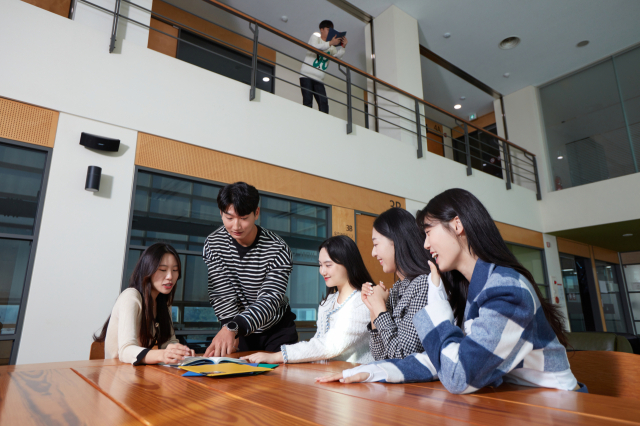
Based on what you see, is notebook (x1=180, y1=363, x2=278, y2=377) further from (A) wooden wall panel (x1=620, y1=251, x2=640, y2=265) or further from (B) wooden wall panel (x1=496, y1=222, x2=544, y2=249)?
(A) wooden wall panel (x1=620, y1=251, x2=640, y2=265)

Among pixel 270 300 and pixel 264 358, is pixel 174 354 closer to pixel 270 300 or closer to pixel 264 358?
pixel 264 358

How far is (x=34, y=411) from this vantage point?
692 mm

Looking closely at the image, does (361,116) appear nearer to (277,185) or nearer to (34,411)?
(277,185)

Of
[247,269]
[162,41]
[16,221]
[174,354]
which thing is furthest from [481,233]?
[162,41]

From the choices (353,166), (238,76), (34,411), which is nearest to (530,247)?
(353,166)

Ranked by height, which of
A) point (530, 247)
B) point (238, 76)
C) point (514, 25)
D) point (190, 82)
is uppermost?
point (514, 25)

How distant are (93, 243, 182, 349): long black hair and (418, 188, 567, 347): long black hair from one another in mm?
1405

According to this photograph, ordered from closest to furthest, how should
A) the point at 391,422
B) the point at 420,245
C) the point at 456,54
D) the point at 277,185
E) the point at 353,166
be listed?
the point at 391,422 → the point at 420,245 → the point at 277,185 → the point at 353,166 → the point at 456,54

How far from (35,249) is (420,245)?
101 inches

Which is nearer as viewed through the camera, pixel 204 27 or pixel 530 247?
pixel 204 27

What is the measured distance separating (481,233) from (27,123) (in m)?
3.11

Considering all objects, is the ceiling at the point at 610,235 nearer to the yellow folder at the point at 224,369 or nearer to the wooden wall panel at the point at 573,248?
the wooden wall panel at the point at 573,248

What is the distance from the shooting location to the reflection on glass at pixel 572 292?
7277mm

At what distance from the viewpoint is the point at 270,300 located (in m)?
1.92
